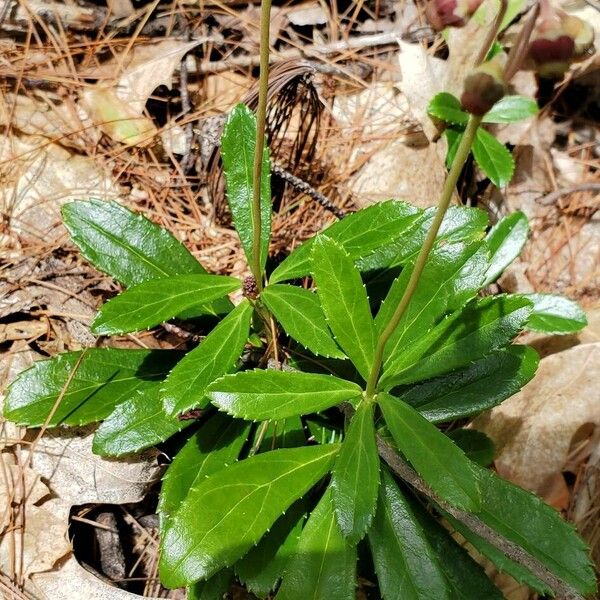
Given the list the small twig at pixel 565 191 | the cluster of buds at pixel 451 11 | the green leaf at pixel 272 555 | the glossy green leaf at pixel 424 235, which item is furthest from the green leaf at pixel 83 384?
the small twig at pixel 565 191

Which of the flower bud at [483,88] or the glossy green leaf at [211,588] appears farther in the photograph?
the glossy green leaf at [211,588]

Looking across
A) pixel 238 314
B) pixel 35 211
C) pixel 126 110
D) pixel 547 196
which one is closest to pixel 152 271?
pixel 238 314

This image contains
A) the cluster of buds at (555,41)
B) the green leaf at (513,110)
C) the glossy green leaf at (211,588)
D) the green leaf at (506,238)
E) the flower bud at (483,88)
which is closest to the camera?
the flower bud at (483,88)

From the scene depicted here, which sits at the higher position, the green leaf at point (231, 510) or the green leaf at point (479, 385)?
the green leaf at point (479, 385)

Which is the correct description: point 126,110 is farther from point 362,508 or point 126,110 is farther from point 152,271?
point 362,508

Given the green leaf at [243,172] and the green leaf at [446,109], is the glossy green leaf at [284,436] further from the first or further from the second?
the green leaf at [446,109]

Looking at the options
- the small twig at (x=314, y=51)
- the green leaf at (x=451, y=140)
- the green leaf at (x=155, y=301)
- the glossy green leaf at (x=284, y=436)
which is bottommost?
the glossy green leaf at (x=284, y=436)
